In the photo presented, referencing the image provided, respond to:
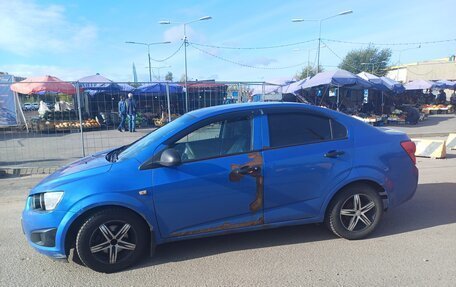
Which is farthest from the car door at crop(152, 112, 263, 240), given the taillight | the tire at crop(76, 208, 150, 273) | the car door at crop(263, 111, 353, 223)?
the taillight

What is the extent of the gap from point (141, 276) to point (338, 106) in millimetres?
19420

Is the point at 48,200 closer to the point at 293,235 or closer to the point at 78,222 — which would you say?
the point at 78,222

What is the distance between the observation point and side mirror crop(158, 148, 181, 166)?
340cm

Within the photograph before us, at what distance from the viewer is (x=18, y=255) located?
152 inches

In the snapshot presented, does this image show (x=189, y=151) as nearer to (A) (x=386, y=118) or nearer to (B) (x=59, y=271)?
(B) (x=59, y=271)

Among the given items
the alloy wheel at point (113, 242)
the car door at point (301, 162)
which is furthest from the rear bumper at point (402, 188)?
the alloy wheel at point (113, 242)

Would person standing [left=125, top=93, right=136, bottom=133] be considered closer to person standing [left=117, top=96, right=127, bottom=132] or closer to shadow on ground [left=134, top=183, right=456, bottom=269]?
person standing [left=117, top=96, right=127, bottom=132]

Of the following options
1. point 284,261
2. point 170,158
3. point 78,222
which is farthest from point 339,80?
point 78,222

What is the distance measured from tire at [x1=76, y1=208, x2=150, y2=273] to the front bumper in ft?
0.54

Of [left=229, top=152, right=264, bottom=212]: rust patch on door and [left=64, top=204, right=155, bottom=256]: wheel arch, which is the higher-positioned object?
[left=229, top=152, right=264, bottom=212]: rust patch on door

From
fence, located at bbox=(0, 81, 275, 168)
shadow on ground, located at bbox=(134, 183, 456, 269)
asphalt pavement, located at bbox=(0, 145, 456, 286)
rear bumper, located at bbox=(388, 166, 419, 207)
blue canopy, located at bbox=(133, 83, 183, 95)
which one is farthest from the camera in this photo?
blue canopy, located at bbox=(133, 83, 183, 95)

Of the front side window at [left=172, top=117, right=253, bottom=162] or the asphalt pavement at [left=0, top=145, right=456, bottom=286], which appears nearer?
the asphalt pavement at [left=0, top=145, right=456, bottom=286]

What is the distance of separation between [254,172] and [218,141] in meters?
0.57

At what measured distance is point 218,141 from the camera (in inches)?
154
